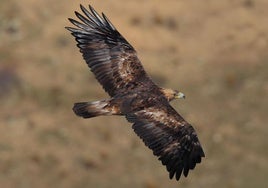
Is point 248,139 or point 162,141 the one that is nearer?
point 162,141

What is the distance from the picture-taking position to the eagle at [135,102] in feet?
72.1

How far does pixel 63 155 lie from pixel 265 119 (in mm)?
9374

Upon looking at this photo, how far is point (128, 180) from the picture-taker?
128 feet

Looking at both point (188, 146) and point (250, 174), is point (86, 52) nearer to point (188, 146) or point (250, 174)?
point (188, 146)

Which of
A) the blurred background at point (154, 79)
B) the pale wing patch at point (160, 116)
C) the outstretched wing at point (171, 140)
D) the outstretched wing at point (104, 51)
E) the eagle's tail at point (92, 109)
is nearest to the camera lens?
the outstretched wing at point (171, 140)

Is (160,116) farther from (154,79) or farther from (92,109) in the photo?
(154,79)

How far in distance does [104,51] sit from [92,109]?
2.26 metres

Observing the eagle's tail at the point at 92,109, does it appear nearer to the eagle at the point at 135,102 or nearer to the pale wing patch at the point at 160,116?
the eagle at the point at 135,102

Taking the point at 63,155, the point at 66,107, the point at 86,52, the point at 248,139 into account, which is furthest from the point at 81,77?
the point at 86,52

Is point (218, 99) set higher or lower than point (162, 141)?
higher

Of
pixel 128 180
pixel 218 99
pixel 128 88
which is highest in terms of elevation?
pixel 218 99

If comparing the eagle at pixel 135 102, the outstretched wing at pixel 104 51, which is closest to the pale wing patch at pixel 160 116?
the eagle at pixel 135 102

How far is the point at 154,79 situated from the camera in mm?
43062

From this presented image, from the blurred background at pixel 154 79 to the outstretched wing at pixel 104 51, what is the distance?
611 inches
